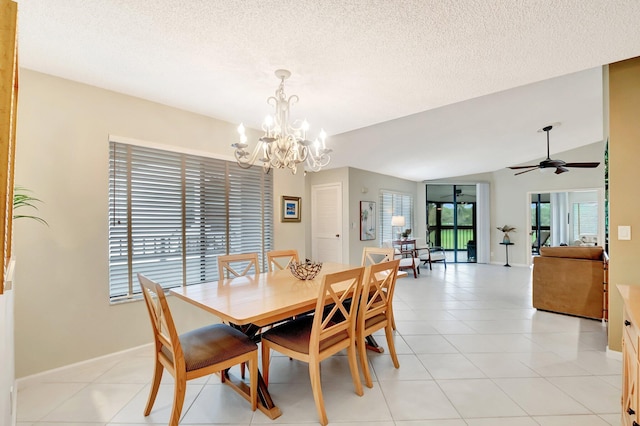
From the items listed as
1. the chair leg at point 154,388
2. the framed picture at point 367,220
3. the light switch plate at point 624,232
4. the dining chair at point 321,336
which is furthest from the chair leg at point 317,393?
the framed picture at point 367,220

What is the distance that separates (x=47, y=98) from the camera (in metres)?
2.23

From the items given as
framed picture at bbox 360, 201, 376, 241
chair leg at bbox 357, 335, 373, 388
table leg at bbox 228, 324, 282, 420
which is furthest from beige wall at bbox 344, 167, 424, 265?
table leg at bbox 228, 324, 282, 420

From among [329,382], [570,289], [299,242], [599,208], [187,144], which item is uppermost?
[187,144]

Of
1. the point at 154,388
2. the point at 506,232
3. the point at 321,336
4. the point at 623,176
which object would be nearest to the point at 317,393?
the point at 321,336

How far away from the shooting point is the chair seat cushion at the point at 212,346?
5.39 ft

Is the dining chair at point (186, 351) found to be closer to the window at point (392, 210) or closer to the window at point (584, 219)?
the window at point (392, 210)

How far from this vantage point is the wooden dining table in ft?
5.33

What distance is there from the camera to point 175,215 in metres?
2.93

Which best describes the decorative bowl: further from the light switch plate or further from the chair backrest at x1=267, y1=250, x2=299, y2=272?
the light switch plate

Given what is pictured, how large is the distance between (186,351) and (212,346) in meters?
0.15

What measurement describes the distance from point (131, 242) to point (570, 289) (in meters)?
5.10

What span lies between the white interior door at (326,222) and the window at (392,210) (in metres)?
1.40

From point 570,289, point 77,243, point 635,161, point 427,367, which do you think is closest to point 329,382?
point 427,367

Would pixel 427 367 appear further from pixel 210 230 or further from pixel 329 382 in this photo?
pixel 210 230
